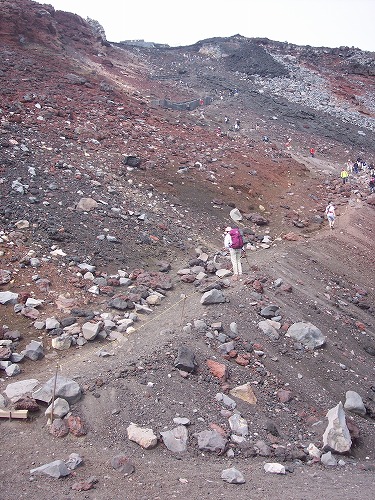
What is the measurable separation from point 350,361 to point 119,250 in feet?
17.7

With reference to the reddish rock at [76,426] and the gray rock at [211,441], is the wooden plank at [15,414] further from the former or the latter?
the gray rock at [211,441]

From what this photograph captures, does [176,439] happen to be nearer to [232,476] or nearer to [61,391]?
[232,476]

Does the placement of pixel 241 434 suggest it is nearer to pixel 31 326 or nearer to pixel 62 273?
pixel 31 326

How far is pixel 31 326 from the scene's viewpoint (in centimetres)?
Answer: 693

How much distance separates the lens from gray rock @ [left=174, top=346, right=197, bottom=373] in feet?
19.3

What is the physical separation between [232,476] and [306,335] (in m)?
3.26

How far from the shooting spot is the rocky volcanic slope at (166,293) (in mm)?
4820

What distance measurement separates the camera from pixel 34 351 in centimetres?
625

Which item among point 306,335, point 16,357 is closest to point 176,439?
point 16,357

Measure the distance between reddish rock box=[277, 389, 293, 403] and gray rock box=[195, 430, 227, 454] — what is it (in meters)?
1.35

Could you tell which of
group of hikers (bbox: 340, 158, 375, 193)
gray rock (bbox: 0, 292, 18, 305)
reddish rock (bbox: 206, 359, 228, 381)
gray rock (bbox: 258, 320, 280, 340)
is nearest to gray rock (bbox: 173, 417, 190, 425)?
reddish rock (bbox: 206, 359, 228, 381)

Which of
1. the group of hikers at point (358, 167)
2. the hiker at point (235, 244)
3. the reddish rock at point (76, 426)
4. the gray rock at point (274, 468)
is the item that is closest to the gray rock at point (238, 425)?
the gray rock at point (274, 468)

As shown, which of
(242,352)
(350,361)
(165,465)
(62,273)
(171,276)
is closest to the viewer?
(165,465)

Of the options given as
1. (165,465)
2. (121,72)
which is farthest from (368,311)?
(121,72)
